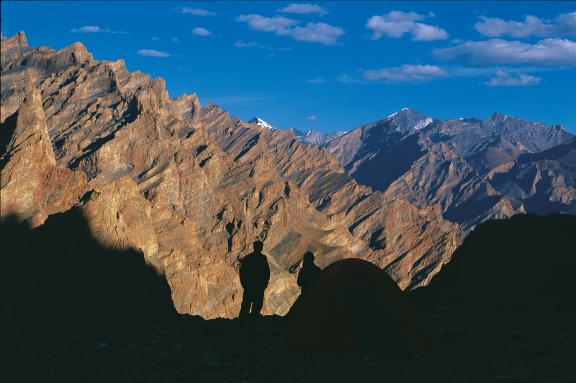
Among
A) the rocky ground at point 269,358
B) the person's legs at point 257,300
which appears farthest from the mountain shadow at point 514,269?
the person's legs at point 257,300

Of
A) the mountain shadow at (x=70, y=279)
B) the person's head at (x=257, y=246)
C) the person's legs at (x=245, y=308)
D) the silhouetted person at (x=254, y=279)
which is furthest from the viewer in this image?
the mountain shadow at (x=70, y=279)

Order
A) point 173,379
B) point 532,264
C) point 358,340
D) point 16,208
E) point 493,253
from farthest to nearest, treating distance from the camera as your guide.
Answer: point 16,208, point 493,253, point 532,264, point 358,340, point 173,379

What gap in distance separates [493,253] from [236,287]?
4440 inches

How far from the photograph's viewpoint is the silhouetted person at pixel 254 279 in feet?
91.1

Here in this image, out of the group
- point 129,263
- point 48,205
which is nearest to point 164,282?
point 129,263

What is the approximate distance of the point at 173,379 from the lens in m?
20.6

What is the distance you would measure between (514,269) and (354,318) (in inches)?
569

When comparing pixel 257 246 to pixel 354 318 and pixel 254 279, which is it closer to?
pixel 254 279

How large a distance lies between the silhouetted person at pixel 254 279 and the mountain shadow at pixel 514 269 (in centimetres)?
1247

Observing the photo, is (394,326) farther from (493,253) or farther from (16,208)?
(16,208)

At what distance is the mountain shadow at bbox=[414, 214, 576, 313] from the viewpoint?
3322cm

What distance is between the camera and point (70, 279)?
65938 mm

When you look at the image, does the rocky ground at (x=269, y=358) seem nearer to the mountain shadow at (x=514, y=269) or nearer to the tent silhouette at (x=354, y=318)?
the tent silhouette at (x=354, y=318)

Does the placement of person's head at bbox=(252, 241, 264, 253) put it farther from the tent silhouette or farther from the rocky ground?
the rocky ground
